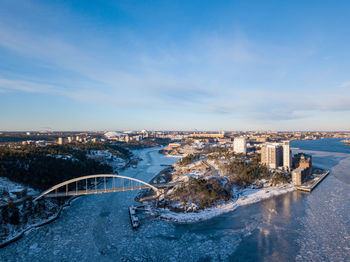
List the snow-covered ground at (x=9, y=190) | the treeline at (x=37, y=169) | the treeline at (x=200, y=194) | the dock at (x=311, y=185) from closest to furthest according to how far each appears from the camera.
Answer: the snow-covered ground at (x=9, y=190) → the treeline at (x=200, y=194) → the treeline at (x=37, y=169) → the dock at (x=311, y=185)

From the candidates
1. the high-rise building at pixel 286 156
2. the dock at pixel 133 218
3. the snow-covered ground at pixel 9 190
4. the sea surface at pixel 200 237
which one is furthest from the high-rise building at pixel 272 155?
the snow-covered ground at pixel 9 190

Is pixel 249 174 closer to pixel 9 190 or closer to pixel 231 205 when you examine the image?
pixel 231 205

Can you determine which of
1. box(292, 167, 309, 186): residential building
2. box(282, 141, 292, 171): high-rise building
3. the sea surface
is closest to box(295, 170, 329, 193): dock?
box(292, 167, 309, 186): residential building

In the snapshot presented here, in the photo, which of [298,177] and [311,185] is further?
[298,177]

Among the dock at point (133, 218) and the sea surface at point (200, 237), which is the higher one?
the dock at point (133, 218)

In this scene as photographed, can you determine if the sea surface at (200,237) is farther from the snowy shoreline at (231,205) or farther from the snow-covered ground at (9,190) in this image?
the snow-covered ground at (9,190)

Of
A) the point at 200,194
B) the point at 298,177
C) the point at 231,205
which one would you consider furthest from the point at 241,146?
the point at 200,194

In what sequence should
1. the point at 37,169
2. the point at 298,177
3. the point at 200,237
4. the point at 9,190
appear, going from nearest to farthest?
the point at 200,237 < the point at 9,190 < the point at 37,169 < the point at 298,177
